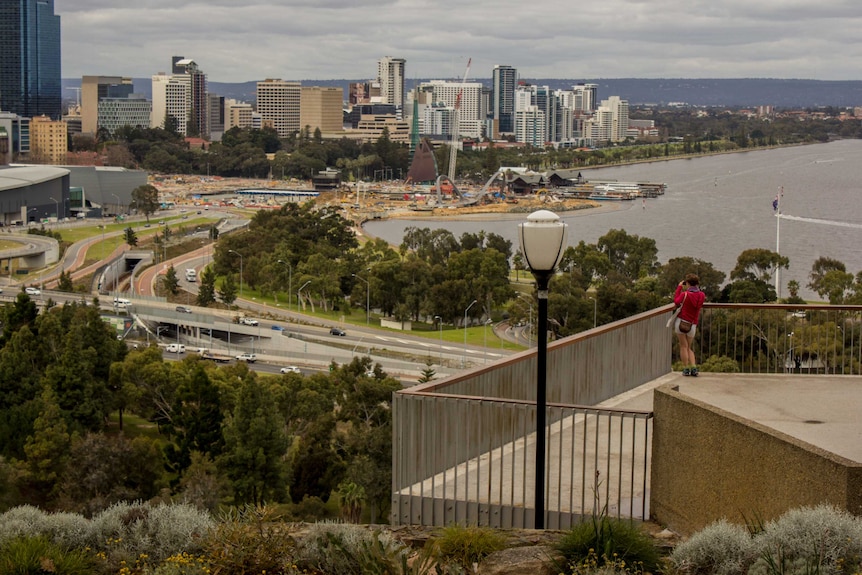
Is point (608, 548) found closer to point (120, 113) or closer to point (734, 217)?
point (734, 217)

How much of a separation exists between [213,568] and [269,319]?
29.8 meters

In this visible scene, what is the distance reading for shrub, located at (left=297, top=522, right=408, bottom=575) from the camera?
3.04m

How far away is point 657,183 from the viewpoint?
261 ft

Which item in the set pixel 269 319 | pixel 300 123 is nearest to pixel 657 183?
pixel 269 319

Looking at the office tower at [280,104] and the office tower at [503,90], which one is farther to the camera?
the office tower at [503,90]

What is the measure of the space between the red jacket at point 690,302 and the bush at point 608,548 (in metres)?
2.47

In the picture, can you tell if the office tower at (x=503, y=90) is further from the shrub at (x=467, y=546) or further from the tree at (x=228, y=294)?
the shrub at (x=467, y=546)

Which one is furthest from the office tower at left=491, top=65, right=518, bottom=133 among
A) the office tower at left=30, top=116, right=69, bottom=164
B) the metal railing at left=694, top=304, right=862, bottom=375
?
the metal railing at left=694, top=304, right=862, bottom=375

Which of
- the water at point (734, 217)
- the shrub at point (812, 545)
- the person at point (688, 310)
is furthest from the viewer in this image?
the water at point (734, 217)

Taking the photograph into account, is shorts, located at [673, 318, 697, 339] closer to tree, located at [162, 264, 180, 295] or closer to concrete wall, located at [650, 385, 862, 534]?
concrete wall, located at [650, 385, 862, 534]

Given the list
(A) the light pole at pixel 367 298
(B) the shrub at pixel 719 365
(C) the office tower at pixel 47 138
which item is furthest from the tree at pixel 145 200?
(B) the shrub at pixel 719 365

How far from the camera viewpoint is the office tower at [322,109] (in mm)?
127062

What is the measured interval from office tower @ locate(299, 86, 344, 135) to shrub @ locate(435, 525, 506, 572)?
124m

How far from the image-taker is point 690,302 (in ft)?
18.2
